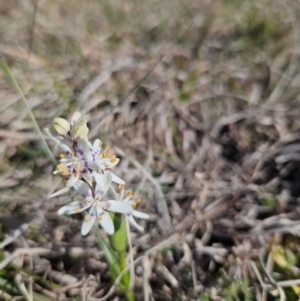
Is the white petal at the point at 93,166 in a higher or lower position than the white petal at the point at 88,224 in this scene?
higher

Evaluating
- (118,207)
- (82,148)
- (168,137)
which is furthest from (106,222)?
(168,137)

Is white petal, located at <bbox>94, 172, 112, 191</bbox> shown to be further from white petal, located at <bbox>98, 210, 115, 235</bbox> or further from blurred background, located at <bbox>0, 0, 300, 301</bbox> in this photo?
blurred background, located at <bbox>0, 0, 300, 301</bbox>

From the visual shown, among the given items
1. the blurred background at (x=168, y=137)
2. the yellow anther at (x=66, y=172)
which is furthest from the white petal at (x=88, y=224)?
the blurred background at (x=168, y=137)

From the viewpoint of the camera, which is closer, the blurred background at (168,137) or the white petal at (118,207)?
Answer: the white petal at (118,207)

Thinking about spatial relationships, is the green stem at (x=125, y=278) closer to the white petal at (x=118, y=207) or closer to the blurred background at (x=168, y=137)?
the blurred background at (x=168, y=137)

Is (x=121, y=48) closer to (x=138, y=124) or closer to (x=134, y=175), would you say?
(x=138, y=124)

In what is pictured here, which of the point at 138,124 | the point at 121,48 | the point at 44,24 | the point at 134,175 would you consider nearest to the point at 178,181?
the point at 134,175

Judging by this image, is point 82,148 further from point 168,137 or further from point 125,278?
point 168,137
